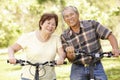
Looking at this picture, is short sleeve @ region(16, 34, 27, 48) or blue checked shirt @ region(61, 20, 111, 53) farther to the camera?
blue checked shirt @ region(61, 20, 111, 53)

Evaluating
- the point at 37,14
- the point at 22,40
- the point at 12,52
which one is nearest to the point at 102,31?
the point at 22,40

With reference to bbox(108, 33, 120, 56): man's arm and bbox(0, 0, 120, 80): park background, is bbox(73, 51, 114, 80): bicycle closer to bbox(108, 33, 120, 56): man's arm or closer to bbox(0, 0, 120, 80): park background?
bbox(108, 33, 120, 56): man's arm

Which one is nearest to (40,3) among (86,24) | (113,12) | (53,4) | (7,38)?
(53,4)

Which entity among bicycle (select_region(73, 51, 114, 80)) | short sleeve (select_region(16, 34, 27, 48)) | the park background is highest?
the park background

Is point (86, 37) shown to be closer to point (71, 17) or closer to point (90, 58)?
point (90, 58)

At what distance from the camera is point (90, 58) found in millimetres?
5871

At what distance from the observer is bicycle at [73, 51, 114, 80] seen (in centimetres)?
551

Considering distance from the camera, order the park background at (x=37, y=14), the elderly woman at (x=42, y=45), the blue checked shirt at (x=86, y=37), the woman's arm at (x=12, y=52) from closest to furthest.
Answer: the woman's arm at (x=12, y=52) → the elderly woman at (x=42, y=45) → the blue checked shirt at (x=86, y=37) → the park background at (x=37, y=14)

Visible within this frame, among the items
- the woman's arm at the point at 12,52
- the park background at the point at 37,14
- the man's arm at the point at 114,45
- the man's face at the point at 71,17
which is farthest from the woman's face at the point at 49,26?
the park background at the point at 37,14

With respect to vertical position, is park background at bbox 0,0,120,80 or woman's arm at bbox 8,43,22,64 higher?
park background at bbox 0,0,120,80

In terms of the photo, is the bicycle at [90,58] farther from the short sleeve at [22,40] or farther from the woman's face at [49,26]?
the short sleeve at [22,40]

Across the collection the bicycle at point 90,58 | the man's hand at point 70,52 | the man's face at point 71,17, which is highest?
the man's face at point 71,17

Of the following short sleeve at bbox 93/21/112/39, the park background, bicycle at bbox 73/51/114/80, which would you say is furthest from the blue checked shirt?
the park background

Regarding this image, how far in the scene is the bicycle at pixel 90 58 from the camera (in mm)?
5512
